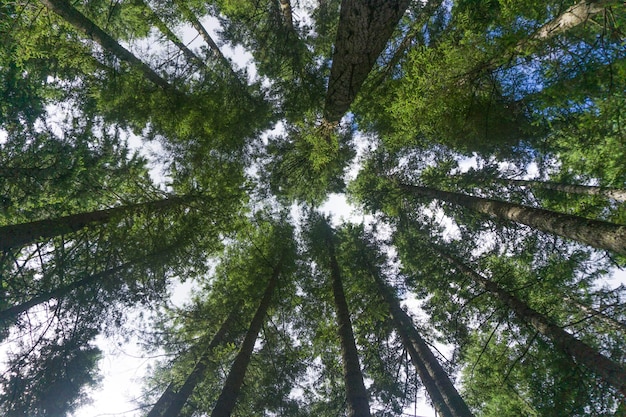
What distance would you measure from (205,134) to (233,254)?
16.3 feet

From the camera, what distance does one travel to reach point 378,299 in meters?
11.6

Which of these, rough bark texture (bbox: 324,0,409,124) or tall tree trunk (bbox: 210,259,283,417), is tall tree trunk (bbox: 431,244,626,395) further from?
tall tree trunk (bbox: 210,259,283,417)

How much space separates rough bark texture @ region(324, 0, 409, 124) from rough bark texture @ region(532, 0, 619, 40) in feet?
8.75

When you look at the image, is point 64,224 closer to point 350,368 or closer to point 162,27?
point 162,27

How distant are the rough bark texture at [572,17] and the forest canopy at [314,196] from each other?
46 millimetres

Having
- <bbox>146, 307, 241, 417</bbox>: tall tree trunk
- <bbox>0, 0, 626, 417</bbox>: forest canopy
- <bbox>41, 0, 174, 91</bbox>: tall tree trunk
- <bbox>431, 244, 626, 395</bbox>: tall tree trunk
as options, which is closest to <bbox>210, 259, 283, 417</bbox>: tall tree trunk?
<bbox>0, 0, 626, 417</bbox>: forest canopy

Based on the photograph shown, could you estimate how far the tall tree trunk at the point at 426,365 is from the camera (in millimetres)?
8336

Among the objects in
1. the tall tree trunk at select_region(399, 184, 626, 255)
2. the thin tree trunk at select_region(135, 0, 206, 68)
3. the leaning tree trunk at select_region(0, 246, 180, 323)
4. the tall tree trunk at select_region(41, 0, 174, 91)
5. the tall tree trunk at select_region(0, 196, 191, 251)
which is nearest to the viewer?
the tall tree trunk at select_region(399, 184, 626, 255)

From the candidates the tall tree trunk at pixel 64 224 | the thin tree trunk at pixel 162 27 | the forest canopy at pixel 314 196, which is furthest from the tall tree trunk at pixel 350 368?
the thin tree trunk at pixel 162 27

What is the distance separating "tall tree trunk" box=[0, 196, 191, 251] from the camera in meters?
6.05

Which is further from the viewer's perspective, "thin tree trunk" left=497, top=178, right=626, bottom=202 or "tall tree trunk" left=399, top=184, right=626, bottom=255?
"thin tree trunk" left=497, top=178, right=626, bottom=202

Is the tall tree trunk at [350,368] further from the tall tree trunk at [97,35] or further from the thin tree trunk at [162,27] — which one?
the thin tree trunk at [162,27]

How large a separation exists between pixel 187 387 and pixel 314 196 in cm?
857

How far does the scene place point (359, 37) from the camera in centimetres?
459
